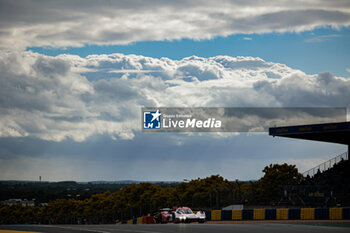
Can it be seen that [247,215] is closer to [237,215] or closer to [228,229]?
[237,215]

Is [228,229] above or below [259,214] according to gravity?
above

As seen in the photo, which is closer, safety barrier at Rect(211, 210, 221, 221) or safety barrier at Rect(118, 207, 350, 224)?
safety barrier at Rect(118, 207, 350, 224)

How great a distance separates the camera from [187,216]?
133ft

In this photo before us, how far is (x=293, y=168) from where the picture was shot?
313ft

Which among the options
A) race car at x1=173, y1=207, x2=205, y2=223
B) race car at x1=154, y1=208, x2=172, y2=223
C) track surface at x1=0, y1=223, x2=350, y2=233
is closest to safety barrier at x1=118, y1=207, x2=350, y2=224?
race car at x1=173, y1=207, x2=205, y2=223

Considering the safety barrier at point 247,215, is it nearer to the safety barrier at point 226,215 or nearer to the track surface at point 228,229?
the safety barrier at point 226,215

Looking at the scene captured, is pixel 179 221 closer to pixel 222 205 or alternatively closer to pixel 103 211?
pixel 222 205

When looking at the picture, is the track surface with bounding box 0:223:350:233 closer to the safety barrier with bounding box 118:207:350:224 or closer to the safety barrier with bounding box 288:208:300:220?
the safety barrier with bounding box 118:207:350:224

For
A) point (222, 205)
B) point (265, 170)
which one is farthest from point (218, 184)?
point (222, 205)

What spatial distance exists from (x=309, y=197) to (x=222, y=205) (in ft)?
29.7

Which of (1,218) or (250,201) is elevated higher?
(250,201)

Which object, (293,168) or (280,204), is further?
(293,168)

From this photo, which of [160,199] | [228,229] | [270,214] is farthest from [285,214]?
[160,199]

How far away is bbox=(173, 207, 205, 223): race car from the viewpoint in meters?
40.3
